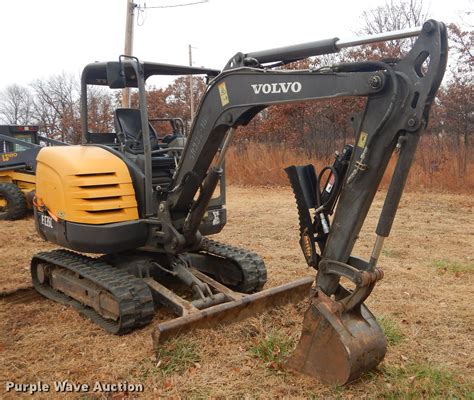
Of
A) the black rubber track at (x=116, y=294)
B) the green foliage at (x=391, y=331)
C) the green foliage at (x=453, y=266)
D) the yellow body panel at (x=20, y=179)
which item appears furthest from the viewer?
the yellow body panel at (x=20, y=179)

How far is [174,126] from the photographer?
5391 mm

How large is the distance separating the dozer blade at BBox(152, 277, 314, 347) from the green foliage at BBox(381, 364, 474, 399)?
122 centimetres

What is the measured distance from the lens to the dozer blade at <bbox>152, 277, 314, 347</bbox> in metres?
3.61

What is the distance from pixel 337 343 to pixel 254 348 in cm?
87

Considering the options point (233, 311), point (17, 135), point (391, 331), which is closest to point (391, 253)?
point (391, 331)

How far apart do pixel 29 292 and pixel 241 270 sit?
2.31 m

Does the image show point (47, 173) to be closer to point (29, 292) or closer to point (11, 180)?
point (29, 292)

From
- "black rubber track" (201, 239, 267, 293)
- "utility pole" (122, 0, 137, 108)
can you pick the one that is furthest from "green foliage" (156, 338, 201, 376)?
"utility pole" (122, 0, 137, 108)

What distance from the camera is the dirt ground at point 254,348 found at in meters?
3.18

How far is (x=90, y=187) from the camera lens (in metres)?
4.30

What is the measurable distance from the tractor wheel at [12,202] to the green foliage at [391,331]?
7.72m

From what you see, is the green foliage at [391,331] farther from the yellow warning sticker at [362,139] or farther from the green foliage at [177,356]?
the yellow warning sticker at [362,139]

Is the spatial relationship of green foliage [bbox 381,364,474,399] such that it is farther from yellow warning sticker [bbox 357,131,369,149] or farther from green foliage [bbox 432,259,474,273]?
green foliage [bbox 432,259,474,273]

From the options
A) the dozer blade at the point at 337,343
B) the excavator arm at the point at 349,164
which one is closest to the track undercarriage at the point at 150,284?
the dozer blade at the point at 337,343
